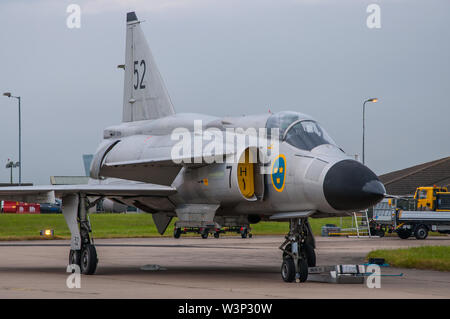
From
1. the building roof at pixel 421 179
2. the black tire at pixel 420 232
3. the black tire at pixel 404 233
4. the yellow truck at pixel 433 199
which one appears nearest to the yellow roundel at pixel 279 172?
the black tire at pixel 420 232

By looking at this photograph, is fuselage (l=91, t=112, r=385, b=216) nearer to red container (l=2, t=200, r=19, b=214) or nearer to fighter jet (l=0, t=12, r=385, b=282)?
fighter jet (l=0, t=12, r=385, b=282)

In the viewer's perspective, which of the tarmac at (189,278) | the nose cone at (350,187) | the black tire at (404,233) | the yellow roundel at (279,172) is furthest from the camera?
the black tire at (404,233)

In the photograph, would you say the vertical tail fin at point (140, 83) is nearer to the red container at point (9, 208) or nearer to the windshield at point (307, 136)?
the windshield at point (307, 136)

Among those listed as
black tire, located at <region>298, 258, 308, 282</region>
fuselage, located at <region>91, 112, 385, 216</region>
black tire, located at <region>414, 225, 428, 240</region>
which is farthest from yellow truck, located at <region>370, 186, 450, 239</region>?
black tire, located at <region>298, 258, 308, 282</region>

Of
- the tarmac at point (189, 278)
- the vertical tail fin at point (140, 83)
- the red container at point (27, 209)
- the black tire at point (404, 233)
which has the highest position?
the vertical tail fin at point (140, 83)

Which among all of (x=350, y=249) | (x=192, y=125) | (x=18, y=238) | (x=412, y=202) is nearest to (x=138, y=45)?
(x=192, y=125)

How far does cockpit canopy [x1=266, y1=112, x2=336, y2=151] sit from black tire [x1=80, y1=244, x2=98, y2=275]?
4823mm

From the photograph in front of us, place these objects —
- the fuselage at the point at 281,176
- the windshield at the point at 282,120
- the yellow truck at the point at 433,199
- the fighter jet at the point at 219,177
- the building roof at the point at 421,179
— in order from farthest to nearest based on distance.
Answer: the building roof at the point at 421,179 → the yellow truck at the point at 433,199 → the windshield at the point at 282,120 → the fighter jet at the point at 219,177 → the fuselage at the point at 281,176

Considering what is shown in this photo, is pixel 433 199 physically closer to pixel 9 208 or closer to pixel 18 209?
pixel 18 209

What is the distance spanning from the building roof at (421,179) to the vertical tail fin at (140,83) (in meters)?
45.9

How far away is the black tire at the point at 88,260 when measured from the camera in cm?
1650

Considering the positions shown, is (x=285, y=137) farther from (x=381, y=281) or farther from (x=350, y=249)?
(x=350, y=249)

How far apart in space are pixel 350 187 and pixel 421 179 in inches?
2146

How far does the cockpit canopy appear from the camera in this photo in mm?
14734
